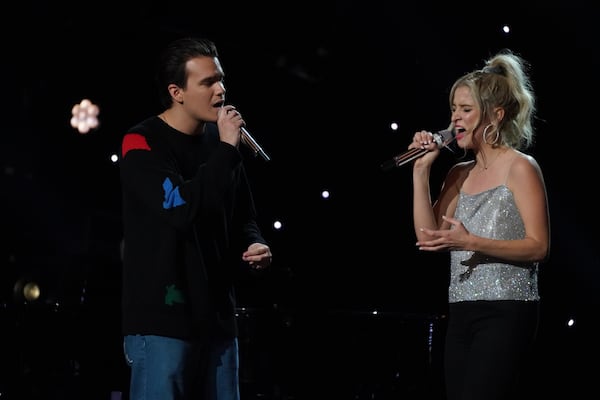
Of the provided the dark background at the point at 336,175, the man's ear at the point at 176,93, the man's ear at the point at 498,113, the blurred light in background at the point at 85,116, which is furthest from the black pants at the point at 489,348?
the blurred light in background at the point at 85,116

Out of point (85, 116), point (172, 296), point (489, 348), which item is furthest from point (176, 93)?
point (85, 116)

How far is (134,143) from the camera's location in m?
2.62

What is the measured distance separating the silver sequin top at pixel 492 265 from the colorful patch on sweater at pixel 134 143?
1.13 m

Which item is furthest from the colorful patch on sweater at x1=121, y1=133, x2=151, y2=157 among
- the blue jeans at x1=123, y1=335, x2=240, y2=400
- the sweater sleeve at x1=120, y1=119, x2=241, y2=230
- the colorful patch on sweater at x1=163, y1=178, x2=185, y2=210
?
the blue jeans at x1=123, y1=335, x2=240, y2=400

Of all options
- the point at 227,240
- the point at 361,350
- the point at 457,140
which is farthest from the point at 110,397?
the point at 457,140

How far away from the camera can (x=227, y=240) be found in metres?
2.71

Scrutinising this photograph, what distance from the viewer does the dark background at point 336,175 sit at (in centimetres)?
444

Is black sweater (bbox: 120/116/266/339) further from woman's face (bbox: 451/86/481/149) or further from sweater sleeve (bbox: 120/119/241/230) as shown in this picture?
woman's face (bbox: 451/86/481/149)

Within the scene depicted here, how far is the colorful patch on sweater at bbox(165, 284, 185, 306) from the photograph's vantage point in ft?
8.07

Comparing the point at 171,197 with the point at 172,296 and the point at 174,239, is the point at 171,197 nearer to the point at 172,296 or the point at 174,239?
the point at 174,239

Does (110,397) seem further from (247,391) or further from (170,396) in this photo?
(170,396)

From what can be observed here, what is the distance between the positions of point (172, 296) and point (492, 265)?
1070mm

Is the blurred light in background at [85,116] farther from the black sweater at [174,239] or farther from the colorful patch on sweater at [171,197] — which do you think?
the colorful patch on sweater at [171,197]

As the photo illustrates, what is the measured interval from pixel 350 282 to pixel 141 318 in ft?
9.02
